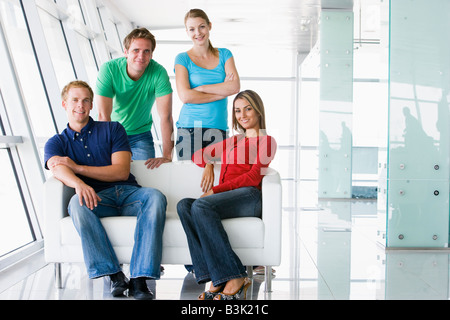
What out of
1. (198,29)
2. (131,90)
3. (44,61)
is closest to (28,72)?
(44,61)

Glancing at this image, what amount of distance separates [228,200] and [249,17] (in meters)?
6.34

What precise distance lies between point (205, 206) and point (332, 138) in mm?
5082

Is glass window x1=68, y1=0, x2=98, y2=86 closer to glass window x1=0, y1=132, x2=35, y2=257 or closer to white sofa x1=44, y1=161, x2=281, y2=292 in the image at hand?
glass window x1=0, y1=132, x2=35, y2=257

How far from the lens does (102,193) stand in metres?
2.68

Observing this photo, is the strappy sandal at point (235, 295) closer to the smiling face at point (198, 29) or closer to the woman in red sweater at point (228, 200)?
the woman in red sweater at point (228, 200)

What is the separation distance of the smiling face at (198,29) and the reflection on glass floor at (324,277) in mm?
1485

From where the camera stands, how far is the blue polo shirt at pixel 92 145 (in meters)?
2.72

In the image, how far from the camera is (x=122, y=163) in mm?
2699

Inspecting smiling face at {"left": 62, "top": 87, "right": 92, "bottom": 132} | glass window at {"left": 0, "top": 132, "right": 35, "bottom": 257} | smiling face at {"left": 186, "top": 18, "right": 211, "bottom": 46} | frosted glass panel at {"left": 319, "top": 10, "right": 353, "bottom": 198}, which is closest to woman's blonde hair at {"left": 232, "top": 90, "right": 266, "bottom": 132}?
smiling face at {"left": 186, "top": 18, "right": 211, "bottom": 46}

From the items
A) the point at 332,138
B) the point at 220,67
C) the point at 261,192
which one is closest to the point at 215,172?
the point at 261,192

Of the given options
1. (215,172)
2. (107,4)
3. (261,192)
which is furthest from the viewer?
(107,4)

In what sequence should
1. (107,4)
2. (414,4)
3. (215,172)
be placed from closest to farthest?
(215,172) < (414,4) < (107,4)

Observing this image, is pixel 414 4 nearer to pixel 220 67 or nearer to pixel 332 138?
pixel 220 67

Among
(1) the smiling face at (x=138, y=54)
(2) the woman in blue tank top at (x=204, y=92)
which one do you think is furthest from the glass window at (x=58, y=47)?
(2) the woman in blue tank top at (x=204, y=92)
